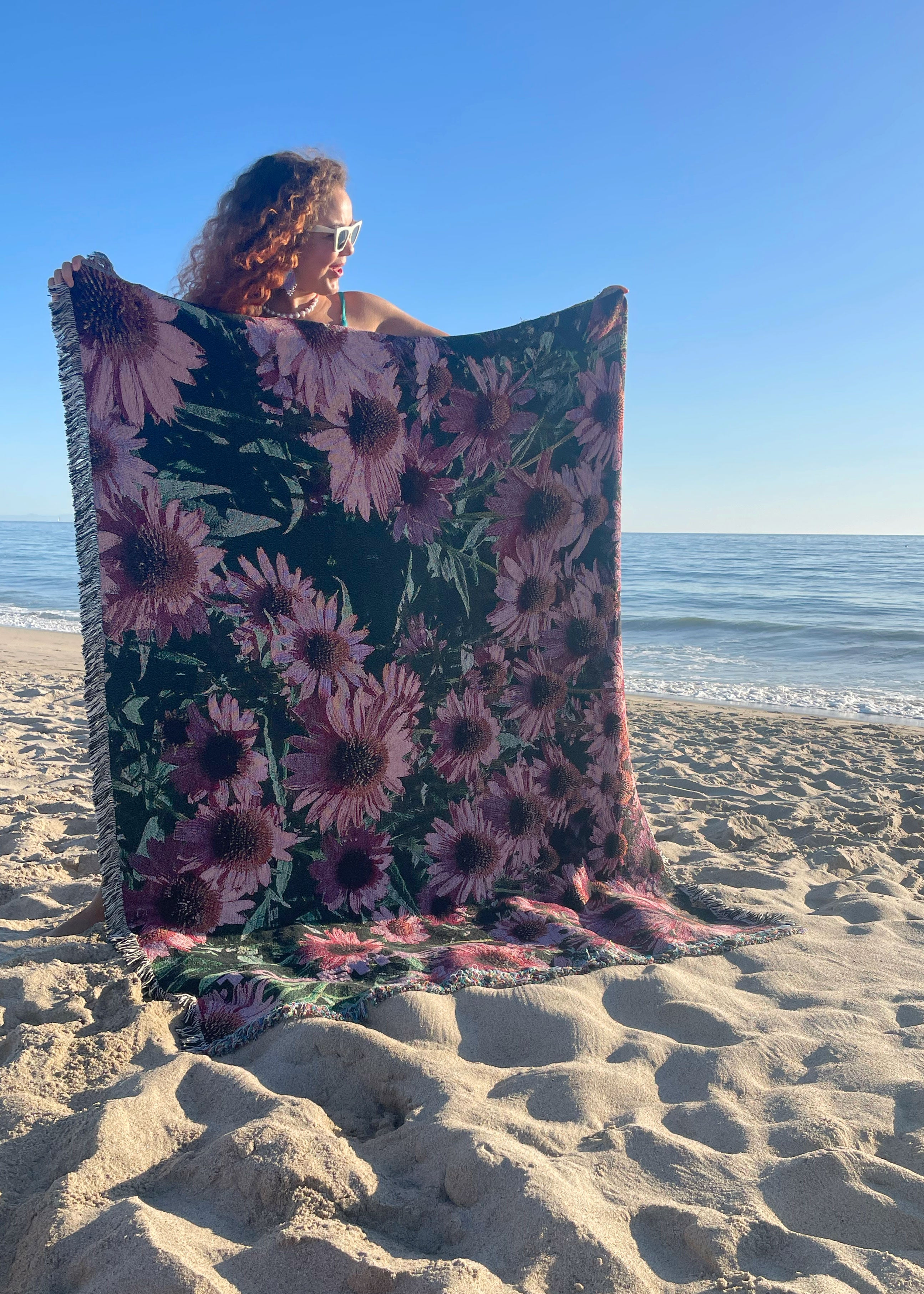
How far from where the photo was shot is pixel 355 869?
223 centimetres

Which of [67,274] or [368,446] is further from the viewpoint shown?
[368,446]

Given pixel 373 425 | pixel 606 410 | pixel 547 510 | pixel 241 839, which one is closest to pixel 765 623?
pixel 606 410

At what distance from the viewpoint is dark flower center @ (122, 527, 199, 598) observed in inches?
80.8

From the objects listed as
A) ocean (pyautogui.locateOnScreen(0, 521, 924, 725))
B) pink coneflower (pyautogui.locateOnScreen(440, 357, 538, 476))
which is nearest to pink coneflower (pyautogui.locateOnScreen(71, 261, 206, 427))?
pink coneflower (pyautogui.locateOnScreen(440, 357, 538, 476))

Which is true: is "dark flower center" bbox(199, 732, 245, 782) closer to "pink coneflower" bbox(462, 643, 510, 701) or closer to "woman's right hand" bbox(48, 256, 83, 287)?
"pink coneflower" bbox(462, 643, 510, 701)

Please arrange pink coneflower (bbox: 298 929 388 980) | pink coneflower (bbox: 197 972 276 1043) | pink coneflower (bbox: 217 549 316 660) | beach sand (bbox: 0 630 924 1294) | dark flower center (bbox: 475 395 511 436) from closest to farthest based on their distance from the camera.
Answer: beach sand (bbox: 0 630 924 1294), pink coneflower (bbox: 197 972 276 1043), pink coneflower (bbox: 298 929 388 980), pink coneflower (bbox: 217 549 316 660), dark flower center (bbox: 475 395 511 436)

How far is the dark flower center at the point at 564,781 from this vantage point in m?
2.48

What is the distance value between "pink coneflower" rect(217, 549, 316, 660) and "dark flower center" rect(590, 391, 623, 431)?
1.02 meters

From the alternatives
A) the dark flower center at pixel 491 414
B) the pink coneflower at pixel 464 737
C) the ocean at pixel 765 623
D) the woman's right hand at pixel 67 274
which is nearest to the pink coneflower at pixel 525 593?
the pink coneflower at pixel 464 737

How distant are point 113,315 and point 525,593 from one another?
1.30m

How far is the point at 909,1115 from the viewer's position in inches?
58.9

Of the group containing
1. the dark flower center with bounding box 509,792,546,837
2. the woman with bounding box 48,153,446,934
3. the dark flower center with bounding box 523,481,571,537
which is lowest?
the dark flower center with bounding box 509,792,546,837

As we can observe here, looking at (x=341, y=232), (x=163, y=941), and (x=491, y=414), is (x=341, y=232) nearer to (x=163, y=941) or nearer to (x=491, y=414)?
(x=491, y=414)

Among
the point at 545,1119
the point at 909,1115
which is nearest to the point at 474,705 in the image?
the point at 545,1119
